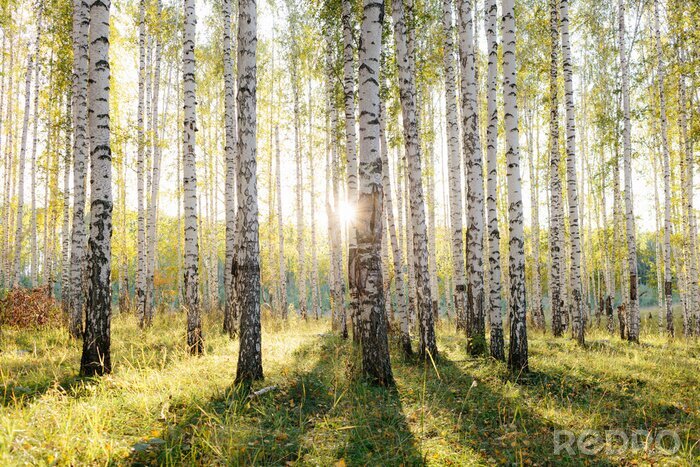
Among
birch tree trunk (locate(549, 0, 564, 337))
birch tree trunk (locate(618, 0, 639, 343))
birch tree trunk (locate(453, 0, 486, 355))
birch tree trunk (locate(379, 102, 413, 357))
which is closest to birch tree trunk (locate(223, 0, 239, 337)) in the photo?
birch tree trunk (locate(379, 102, 413, 357))

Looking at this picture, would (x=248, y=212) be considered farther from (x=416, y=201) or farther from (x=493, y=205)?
(x=493, y=205)

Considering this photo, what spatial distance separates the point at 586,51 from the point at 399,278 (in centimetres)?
1922

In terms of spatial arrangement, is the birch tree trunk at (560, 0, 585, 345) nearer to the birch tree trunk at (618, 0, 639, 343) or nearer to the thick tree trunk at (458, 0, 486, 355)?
the birch tree trunk at (618, 0, 639, 343)

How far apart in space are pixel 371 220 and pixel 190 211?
4.25 meters

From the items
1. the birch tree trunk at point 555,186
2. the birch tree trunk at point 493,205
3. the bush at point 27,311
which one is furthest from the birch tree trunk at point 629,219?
the bush at point 27,311

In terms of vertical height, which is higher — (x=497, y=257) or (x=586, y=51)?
(x=586, y=51)

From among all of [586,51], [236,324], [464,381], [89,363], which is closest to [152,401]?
[89,363]

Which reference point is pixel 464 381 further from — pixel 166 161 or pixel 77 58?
pixel 166 161

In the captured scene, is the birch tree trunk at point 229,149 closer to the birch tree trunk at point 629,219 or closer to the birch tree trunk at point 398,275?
the birch tree trunk at point 398,275

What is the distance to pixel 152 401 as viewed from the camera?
459cm

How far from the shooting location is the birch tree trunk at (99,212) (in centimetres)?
599

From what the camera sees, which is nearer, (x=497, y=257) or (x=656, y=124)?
(x=497, y=257)

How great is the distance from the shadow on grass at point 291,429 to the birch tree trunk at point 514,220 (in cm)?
278

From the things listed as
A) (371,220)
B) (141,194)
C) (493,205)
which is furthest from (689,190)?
(141,194)
